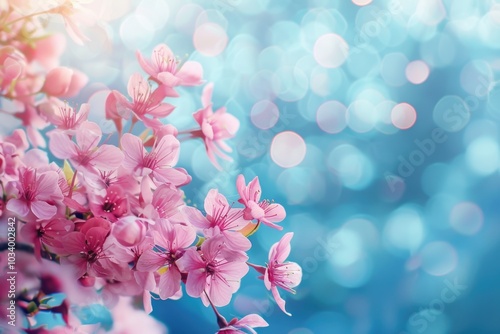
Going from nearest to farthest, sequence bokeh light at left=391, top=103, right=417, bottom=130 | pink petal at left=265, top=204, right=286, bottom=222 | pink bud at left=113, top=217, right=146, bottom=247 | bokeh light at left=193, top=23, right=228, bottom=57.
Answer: pink bud at left=113, top=217, right=146, bottom=247 → pink petal at left=265, top=204, right=286, bottom=222 → bokeh light at left=193, top=23, right=228, bottom=57 → bokeh light at left=391, top=103, right=417, bottom=130

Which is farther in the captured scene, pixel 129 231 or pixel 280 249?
pixel 280 249

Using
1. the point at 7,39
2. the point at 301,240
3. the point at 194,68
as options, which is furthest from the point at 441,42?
the point at 7,39

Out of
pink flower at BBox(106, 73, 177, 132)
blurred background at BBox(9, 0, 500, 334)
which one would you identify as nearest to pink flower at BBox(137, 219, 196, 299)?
pink flower at BBox(106, 73, 177, 132)

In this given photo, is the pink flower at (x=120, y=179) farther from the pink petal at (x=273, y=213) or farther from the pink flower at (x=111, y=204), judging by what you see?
the pink petal at (x=273, y=213)

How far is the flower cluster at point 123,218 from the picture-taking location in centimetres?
42

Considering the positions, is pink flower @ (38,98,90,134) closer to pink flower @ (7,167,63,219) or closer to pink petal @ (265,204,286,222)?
pink flower @ (7,167,63,219)

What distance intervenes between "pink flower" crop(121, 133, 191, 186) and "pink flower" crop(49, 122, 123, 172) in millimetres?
15

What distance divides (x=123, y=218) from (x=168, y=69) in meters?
0.18

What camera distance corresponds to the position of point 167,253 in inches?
17.0

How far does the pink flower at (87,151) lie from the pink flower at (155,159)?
0.01 meters

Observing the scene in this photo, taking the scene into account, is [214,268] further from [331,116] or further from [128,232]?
[331,116]

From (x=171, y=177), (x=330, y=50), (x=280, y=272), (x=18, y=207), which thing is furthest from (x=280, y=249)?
(x=330, y=50)

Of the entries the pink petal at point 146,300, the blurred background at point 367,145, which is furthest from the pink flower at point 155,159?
the blurred background at point 367,145

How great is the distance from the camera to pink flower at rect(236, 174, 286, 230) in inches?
17.9
